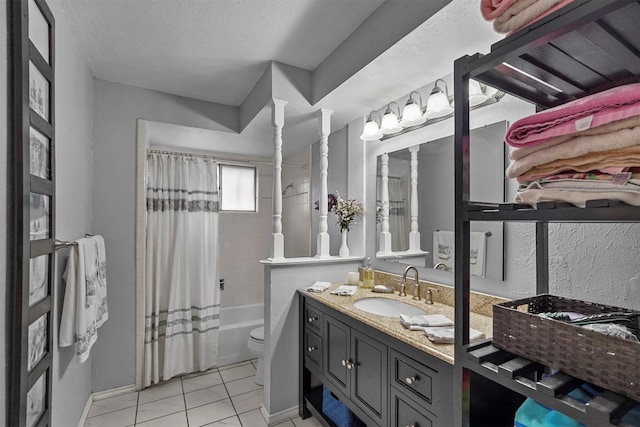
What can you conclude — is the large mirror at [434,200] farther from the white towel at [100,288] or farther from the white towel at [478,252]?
the white towel at [100,288]

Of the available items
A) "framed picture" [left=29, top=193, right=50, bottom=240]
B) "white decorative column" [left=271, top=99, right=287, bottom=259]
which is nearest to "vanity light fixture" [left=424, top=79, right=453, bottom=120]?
"white decorative column" [left=271, top=99, right=287, bottom=259]

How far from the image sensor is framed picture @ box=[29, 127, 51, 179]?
1.12 m

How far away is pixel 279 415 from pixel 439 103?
7.20 ft

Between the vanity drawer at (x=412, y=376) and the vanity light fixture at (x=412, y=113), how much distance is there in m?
1.32

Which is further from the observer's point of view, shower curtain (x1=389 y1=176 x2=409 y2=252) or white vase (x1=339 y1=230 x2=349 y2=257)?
white vase (x1=339 y1=230 x2=349 y2=257)

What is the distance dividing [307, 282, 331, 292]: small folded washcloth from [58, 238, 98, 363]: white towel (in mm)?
1231

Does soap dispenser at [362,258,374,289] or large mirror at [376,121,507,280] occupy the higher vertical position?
large mirror at [376,121,507,280]

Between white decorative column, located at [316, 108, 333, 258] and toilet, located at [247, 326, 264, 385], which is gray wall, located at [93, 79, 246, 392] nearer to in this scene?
toilet, located at [247, 326, 264, 385]

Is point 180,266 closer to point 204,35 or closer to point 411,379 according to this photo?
point 204,35

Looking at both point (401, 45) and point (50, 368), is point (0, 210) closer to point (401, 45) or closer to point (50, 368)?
point (50, 368)

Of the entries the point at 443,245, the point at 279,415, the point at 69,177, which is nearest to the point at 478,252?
the point at 443,245

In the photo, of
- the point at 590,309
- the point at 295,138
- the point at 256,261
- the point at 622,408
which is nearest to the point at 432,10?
the point at 590,309

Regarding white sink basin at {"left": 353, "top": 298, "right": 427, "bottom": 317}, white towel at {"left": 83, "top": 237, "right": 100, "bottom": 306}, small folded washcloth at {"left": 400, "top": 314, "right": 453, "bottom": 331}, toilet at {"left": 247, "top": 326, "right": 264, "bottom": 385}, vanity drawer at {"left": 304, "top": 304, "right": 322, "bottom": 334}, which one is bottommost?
toilet at {"left": 247, "top": 326, "right": 264, "bottom": 385}

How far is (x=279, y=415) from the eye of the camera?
2.06 meters
